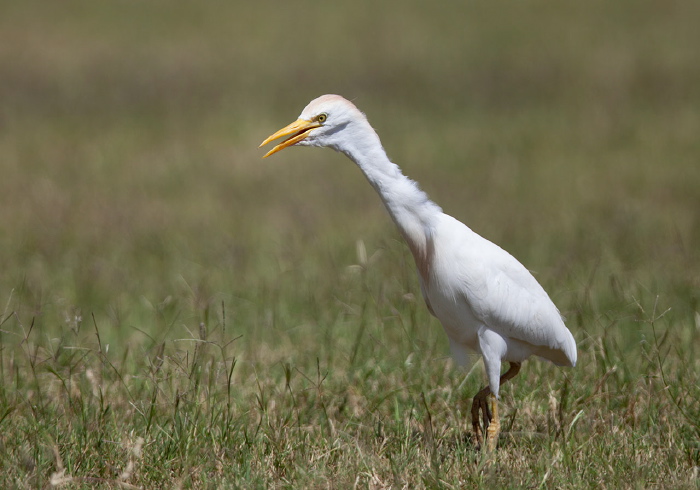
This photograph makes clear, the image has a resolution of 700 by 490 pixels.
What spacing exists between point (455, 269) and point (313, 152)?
731 cm

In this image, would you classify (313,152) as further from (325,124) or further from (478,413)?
(325,124)

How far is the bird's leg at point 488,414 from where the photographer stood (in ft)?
13.1

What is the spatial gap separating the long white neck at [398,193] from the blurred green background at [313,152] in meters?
0.69

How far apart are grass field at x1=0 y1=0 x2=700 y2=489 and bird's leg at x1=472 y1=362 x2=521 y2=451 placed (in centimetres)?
9

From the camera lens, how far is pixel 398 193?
3895 millimetres

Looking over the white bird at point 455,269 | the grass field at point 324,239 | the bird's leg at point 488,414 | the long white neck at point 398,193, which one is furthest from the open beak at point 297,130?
the bird's leg at point 488,414

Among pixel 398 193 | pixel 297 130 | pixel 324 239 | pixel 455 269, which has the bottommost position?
pixel 324 239

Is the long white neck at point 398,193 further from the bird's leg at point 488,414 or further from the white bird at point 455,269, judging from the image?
the bird's leg at point 488,414

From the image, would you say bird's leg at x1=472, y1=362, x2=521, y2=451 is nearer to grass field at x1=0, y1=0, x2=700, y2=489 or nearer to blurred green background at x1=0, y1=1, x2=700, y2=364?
grass field at x1=0, y1=0, x2=700, y2=489

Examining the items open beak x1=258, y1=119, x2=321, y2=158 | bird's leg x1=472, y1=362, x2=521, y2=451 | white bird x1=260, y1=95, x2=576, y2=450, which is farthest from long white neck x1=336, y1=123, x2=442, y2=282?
bird's leg x1=472, y1=362, x2=521, y2=451

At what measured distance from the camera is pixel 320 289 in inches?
257

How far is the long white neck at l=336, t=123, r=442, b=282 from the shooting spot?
384 centimetres

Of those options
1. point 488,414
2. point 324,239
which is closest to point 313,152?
point 324,239

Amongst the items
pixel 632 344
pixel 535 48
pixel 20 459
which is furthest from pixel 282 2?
pixel 20 459
